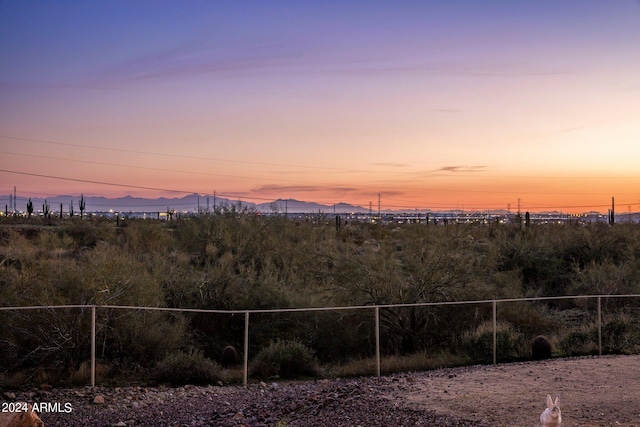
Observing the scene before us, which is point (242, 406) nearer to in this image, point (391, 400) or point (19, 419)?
point (391, 400)

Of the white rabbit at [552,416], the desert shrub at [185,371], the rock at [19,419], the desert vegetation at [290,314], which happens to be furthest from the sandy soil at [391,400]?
the white rabbit at [552,416]

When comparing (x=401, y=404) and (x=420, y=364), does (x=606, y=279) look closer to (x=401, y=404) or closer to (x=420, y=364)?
(x=420, y=364)

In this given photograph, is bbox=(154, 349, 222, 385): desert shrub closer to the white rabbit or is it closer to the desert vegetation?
the desert vegetation

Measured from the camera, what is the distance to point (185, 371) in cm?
1770

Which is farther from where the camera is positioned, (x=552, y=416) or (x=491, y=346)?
(x=491, y=346)

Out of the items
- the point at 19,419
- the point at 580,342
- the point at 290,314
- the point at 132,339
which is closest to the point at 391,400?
the point at 19,419

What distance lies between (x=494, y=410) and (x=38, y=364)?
11.5 meters

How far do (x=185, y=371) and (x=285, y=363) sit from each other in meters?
2.79

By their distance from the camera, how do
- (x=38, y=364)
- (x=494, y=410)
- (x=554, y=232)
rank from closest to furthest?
1. (x=494, y=410)
2. (x=38, y=364)
3. (x=554, y=232)

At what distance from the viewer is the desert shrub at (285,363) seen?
18.8 m

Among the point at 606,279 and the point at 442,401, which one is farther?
the point at 606,279

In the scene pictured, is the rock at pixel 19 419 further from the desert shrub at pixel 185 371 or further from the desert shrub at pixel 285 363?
the desert shrub at pixel 285 363

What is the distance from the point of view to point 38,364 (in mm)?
17828

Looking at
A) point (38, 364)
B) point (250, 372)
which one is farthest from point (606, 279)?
point (38, 364)
